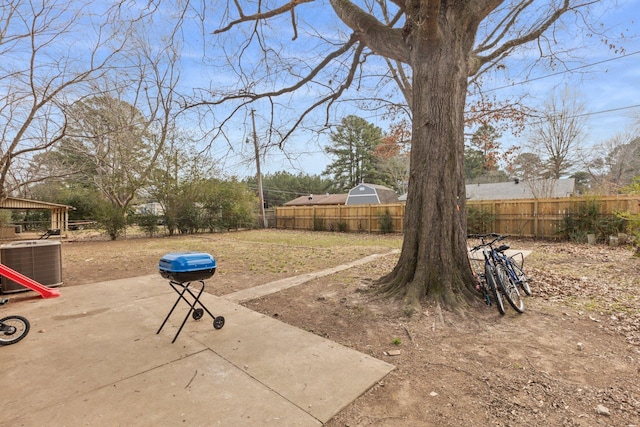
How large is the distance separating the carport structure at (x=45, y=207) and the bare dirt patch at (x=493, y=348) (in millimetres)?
13118

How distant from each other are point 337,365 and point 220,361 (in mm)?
982

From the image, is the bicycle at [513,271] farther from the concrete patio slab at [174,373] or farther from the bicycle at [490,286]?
the concrete patio slab at [174,373]

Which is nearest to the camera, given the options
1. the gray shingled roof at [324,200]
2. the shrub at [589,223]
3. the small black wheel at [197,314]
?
the small black wheel at [197,314]

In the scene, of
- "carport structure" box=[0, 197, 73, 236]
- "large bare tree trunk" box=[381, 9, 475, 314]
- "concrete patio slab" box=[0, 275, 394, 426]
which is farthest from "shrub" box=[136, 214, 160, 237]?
"large bare tree trunk" box=[381, 9, 475, 314]

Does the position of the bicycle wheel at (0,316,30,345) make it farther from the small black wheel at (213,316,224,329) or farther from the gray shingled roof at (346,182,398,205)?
the gray shingled roof at (346,182,398,205)

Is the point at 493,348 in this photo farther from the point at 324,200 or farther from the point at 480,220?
the point at 324,200

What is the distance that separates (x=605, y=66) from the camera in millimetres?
6469

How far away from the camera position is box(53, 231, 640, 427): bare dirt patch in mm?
1936

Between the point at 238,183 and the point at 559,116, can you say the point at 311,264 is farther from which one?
the point at 559,116

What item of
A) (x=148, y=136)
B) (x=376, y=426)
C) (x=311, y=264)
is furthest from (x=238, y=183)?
(x=376, y=426)

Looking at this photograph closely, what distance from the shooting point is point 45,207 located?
15906mm

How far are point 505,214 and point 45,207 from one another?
73.5 feet

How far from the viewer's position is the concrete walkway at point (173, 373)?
1856mm

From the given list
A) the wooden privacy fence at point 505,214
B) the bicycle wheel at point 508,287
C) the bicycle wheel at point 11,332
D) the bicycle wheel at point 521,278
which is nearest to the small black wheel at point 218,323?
the bicycle wheel at point 11,332
